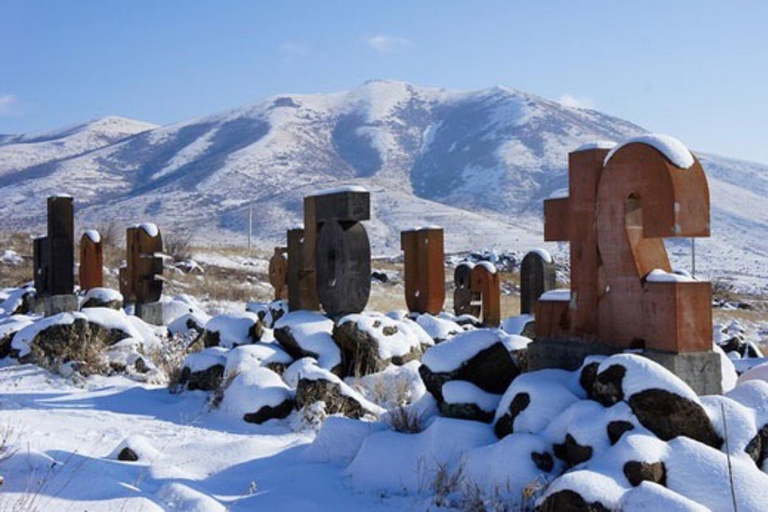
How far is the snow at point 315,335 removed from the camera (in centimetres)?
930

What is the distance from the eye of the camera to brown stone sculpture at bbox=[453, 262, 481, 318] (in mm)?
17828

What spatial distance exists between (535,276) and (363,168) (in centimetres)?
9810

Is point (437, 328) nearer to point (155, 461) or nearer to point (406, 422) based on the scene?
point (406, 422)

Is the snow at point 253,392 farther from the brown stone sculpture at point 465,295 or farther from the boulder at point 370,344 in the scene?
the brown stone sculpture at point 465,295

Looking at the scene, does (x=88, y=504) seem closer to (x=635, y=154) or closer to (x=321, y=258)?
(x=635, y=154)

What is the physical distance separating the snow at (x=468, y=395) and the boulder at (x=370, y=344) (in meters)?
2.67

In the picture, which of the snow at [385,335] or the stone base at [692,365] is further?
the snow at [385,335]

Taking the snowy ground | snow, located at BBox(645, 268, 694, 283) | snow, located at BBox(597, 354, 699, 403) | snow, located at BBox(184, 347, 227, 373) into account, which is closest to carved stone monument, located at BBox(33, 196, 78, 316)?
the snowy ground

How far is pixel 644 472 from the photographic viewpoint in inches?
183

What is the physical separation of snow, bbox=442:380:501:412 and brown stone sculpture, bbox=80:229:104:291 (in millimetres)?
12188

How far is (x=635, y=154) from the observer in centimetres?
616

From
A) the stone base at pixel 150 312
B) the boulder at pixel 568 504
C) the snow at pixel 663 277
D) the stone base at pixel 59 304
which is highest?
the snow at pixel 663 277

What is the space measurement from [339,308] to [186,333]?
10.0ft

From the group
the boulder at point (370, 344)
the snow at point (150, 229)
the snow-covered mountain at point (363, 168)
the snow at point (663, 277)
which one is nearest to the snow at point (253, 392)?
the boulder at point (370, 344)
